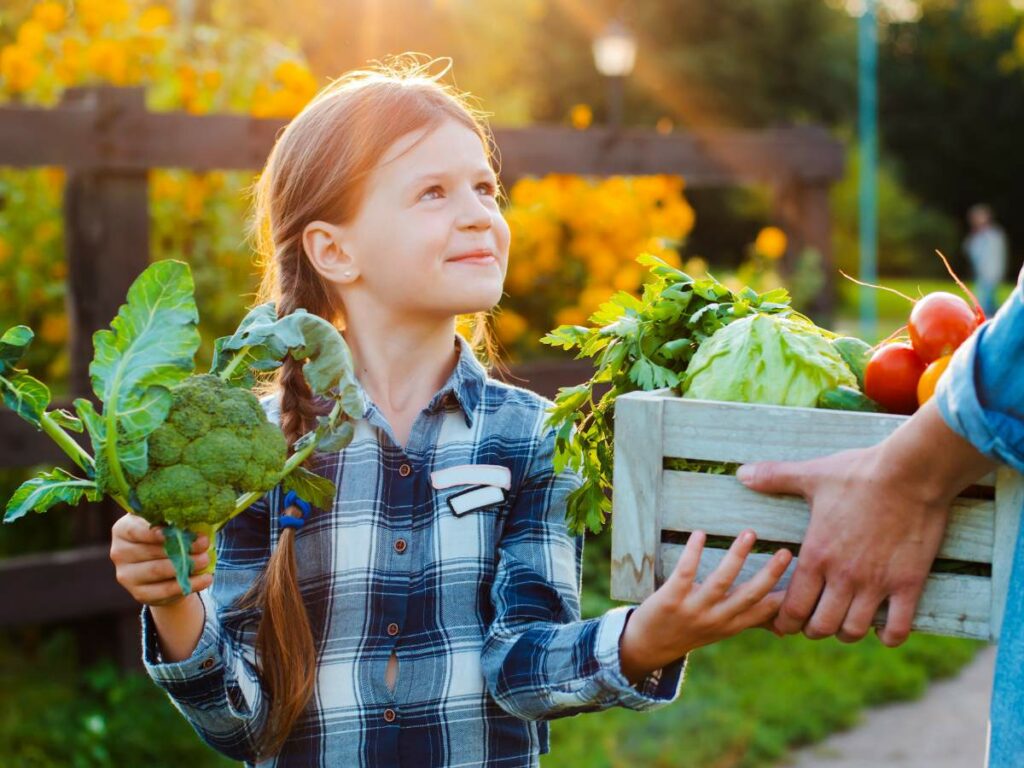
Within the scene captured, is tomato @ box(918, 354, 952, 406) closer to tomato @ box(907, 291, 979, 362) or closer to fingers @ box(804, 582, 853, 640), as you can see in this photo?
tomato @ box(907, 291, 979, 362)

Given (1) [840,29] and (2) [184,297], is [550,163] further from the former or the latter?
(1) [840,29]

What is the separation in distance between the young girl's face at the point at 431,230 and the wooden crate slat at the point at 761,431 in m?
0.52

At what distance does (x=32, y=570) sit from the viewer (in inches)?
175

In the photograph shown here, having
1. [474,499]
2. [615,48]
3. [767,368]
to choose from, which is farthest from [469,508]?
[615,48]

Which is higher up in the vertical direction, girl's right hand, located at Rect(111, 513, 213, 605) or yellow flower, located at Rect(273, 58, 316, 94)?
yellow flower, located at Rect(273, 58, 316, 94)

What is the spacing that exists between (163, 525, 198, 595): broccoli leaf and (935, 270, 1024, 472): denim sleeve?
0.97 metres

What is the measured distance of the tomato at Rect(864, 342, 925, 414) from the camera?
66.5 inches

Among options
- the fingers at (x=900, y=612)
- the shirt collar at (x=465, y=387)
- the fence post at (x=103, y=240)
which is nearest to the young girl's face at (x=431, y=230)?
the shirt collar at (x=465, y=387)

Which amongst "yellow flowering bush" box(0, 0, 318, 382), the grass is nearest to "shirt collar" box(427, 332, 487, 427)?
the grass

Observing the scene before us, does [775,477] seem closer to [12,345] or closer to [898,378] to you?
[898,378]

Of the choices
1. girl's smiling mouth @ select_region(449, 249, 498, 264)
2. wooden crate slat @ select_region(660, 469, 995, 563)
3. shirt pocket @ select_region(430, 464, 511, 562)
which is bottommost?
shirt pocket @ select_region(430, 464, 511, 562)

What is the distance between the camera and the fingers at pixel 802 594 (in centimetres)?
161

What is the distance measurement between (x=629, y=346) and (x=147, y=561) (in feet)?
2.56

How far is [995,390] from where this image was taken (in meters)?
1.38
